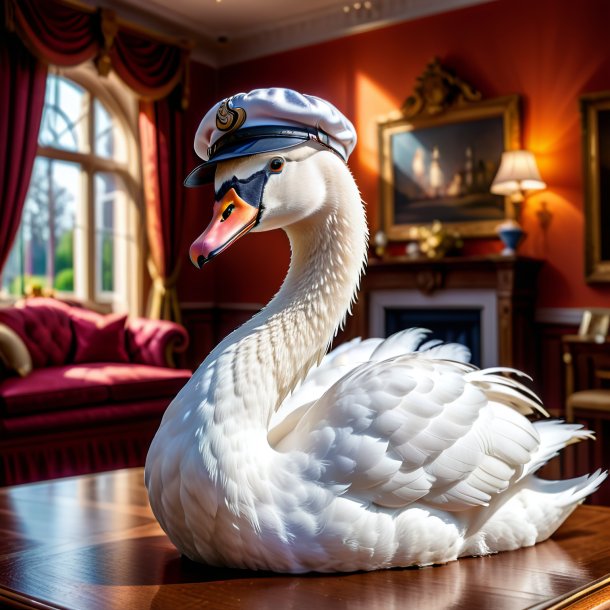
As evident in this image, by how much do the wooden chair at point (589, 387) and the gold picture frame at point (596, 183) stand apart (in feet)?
1.12

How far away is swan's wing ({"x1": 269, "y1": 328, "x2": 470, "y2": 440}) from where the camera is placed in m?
0.99

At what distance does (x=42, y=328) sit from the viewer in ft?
15.7

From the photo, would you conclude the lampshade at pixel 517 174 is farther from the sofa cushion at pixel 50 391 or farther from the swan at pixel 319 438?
the swan at pixel 319 438

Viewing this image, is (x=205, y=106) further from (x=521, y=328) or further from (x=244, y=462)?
(x=244, y=462)

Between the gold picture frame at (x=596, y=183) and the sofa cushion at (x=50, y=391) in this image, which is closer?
the sofa cushion at (x=50, y=391)

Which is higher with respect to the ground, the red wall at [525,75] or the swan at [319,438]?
the red wall at [525,75]

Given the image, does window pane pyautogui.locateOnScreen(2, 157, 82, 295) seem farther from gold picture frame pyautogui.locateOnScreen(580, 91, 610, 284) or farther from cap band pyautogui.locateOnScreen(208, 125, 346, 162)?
cap band pyautogui.locateOnScreen(208, 125, 346, 162)

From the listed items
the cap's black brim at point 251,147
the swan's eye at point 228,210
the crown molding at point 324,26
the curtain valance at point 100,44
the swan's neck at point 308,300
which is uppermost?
the crown molding at point 324,26

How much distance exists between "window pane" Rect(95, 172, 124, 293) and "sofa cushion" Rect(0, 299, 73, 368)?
1080 mm

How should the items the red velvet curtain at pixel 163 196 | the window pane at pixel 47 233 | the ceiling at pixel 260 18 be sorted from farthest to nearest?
the red velvet curtain at pixel 163 196 → the ceiling at pixel 260 18 → the window pane at pixel 47 233

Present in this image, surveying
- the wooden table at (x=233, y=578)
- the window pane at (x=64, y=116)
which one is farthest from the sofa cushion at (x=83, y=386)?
the wooden table at (x=233, y=578)

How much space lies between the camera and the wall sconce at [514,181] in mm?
4719

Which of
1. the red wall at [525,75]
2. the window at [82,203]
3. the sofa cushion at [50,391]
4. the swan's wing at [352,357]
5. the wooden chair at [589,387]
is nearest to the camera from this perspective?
the swan's wing at [352,357]

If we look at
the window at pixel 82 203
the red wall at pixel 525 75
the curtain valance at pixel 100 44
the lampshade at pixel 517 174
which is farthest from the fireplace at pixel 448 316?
the curtain valance at pixel 100 44
